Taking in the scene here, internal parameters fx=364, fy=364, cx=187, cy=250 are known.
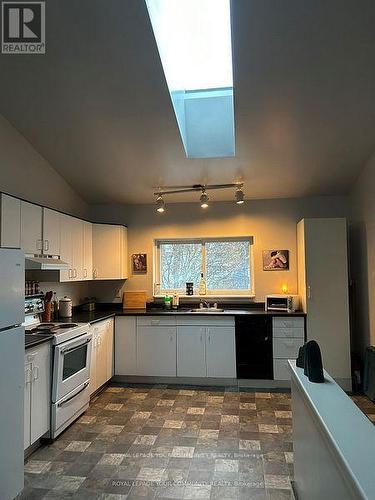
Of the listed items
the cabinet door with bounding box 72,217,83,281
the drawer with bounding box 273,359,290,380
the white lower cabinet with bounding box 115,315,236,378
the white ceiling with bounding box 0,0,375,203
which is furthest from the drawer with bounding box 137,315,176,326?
the white ceiling with bounding box 0,0,375,203

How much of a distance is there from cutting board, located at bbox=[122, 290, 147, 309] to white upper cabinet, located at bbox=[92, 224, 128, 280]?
335 mm

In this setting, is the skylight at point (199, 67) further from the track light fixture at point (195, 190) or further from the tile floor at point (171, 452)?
the tile floor at point (171, 452)

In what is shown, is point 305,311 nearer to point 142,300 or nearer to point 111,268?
point 142,300

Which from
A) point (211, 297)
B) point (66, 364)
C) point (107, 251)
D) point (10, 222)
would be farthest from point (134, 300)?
point (10, 222)

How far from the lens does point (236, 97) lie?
3164 millimetres

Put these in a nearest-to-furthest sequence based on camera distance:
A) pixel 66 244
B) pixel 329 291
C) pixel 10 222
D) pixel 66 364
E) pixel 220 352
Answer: pixel 10 222, pixel 66 364, pixel 66 244, pixel 329 291, pixel 220 352

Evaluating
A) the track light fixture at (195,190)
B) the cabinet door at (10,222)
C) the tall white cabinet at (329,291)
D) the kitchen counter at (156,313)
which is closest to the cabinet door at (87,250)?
the kitchen counter at (156,313)

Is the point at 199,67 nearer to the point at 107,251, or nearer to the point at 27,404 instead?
the point at 107,251

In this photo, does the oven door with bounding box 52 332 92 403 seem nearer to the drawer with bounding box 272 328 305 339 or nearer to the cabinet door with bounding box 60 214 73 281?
the cabinet door with bounding box 60 214 73 281

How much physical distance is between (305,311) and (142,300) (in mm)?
2222

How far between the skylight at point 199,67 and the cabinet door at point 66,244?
159 centimetres

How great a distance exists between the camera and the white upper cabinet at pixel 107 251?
4.94m

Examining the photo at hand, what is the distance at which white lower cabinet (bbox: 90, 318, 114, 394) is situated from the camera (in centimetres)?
404

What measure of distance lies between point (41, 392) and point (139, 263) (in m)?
2.61
